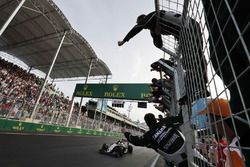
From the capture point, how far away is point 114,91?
16.7m

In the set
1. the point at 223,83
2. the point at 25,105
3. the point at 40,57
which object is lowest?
the point at 223,83

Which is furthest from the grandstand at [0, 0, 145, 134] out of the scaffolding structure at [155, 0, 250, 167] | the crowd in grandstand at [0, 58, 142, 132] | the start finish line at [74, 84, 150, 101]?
the scaffolding structure at [155, 0, 250, 167]

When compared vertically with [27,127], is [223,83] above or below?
below

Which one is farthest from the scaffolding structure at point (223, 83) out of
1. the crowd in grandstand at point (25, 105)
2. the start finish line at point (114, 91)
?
the start finish line at point (114, 91)

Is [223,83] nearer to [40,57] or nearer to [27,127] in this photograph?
[27,127]

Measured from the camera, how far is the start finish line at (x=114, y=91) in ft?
51.3

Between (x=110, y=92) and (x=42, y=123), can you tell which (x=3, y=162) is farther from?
(x=110, y=92)

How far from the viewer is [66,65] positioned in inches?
829

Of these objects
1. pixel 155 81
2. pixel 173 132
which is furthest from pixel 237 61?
pixel 155 81

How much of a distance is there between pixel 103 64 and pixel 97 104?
18.1ft

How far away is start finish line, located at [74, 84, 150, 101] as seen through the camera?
15633 millimetres

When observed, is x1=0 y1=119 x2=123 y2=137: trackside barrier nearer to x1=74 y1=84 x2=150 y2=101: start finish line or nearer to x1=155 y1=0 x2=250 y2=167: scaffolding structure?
x1=74 y1=84 x2=150 y2=101: start finish line

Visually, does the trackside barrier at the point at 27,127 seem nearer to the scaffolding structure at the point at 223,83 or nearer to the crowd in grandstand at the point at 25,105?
the crowd in grandstand at the point at 25,105

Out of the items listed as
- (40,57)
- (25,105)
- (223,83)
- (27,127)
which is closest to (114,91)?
(25,105)
